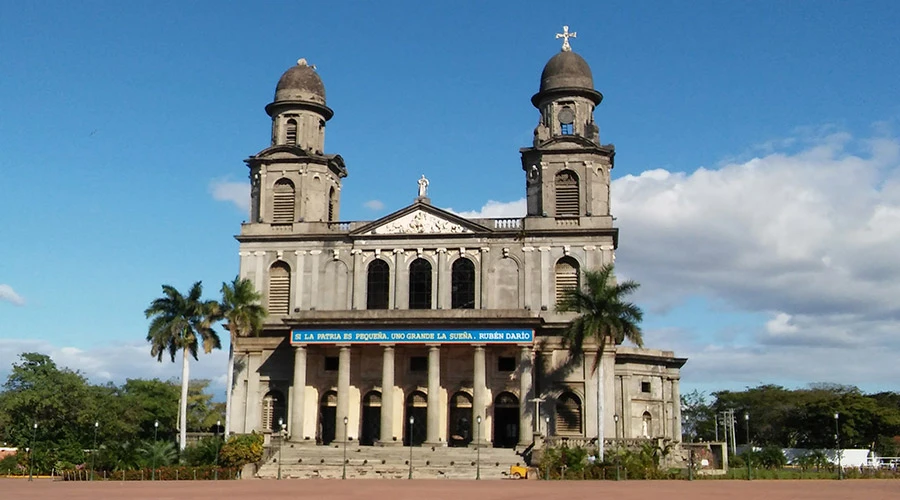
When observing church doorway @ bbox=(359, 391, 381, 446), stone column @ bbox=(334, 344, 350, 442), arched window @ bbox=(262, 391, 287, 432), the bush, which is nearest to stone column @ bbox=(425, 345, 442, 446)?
church doorway @ bbox=(359, 391, 381, 446)

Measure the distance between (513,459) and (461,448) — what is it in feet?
10.0

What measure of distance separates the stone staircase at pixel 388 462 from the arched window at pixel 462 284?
27.9 ft

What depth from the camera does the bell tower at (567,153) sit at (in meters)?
53.2

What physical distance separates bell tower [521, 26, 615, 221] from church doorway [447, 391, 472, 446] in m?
10.8

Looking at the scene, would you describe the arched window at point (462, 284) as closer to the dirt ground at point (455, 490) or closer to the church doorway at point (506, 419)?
the church doorway at point (506, 419)

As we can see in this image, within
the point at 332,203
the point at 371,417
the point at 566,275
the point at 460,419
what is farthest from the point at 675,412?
the point at 332,203

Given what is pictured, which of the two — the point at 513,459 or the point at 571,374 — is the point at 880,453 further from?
the point at 513,459

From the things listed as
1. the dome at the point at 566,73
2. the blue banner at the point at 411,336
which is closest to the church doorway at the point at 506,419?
the blue banner at the point at 411,336

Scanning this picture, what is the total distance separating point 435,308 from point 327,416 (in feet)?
26.7

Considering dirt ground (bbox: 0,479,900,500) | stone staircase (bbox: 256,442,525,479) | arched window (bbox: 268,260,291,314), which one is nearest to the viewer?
dirt ground (bbox: 0,479,900,500)

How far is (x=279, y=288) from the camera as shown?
179 ft

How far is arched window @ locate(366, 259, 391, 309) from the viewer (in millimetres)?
53469

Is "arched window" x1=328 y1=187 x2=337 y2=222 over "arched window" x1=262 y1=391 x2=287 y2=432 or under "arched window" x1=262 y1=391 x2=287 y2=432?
over

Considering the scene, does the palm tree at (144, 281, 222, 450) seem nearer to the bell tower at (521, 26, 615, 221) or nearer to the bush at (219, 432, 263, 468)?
the bush at (219, 432, 263, 468)
